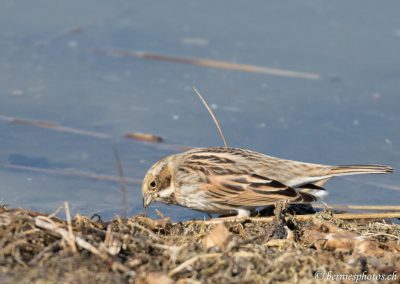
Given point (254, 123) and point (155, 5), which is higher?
point (155, 5)

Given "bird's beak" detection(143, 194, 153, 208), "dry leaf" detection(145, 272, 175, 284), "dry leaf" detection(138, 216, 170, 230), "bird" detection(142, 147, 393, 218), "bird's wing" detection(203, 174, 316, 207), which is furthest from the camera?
"bird's beak" detection(143, 194, 153, 208)

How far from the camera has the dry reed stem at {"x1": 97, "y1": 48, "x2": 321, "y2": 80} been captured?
10.6m

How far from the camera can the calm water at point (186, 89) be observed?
8.41m

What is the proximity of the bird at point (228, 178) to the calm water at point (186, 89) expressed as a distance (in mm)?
458

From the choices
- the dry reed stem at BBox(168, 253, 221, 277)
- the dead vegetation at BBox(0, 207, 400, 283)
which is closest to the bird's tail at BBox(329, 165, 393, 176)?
the dead vegetation at BBox(0, 207, 400, 283)

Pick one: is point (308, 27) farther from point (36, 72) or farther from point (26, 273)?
point (26, 273)

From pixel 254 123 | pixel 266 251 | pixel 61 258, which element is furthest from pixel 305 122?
pixel 61 258

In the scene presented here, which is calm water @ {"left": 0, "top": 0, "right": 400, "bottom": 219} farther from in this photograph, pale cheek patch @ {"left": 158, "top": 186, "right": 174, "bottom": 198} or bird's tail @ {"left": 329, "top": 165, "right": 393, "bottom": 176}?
bird's tail @ {"left": 329, "top": 165, "right": 393, "bottom": 176}

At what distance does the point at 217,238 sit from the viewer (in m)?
5.30

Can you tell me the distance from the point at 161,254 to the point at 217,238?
368mm

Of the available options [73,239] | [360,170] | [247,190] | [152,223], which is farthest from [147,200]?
[73,239]

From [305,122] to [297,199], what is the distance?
2.91 m

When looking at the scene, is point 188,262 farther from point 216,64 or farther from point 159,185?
point 216,64

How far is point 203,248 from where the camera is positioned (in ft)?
17.1
